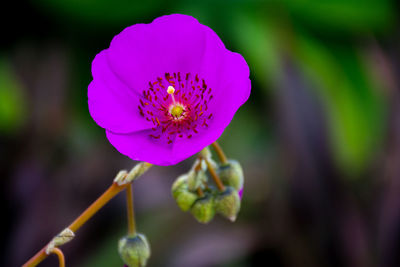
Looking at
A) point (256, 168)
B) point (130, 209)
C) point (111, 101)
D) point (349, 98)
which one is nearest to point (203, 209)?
point (130, 209)

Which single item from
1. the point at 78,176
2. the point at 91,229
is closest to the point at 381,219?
the point at 91,229

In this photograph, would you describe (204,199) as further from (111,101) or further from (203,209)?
(111,101)

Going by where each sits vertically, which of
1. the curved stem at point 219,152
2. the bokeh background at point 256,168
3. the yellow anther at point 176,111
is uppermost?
the bokeh background at point 256,168

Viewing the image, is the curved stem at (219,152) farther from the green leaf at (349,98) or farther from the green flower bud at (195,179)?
the green leaf at (349,98)

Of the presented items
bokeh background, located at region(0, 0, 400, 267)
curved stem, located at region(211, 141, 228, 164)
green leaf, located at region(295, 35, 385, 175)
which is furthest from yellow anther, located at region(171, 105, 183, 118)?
green leaf, located at region(295, 35, 385, 175)

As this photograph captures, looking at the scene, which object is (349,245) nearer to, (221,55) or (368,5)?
(221,55)

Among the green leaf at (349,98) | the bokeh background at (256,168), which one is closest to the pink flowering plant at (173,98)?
the bokeh background at (256,168)
